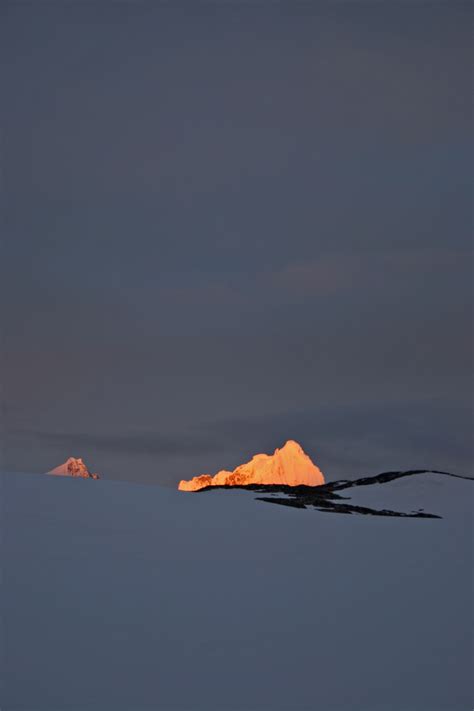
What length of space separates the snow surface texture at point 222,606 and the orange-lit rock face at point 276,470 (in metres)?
37.7

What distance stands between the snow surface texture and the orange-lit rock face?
37668mm

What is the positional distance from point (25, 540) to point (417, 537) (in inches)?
275

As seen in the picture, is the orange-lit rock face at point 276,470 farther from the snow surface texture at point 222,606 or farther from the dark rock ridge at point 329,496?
the snow surface texture at point 222,606

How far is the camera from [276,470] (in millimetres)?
55375

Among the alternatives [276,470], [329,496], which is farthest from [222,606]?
[276,470]

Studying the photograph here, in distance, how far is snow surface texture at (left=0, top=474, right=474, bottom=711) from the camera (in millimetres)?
9664

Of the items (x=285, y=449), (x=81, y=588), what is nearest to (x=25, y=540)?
(x=81, y=588)

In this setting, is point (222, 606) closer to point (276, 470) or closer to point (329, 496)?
point (329, 496)

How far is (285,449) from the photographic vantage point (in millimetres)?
58750

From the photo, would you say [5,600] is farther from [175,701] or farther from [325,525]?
[325,525]

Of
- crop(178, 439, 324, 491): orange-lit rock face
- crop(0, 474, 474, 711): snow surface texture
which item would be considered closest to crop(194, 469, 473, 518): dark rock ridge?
crop(0, 474, 474, 711): snow surface texture

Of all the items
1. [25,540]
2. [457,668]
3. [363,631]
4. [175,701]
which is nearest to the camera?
[175,701]

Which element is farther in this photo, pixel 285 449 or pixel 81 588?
pixel 285 449

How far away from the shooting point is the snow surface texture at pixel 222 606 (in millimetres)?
9664
